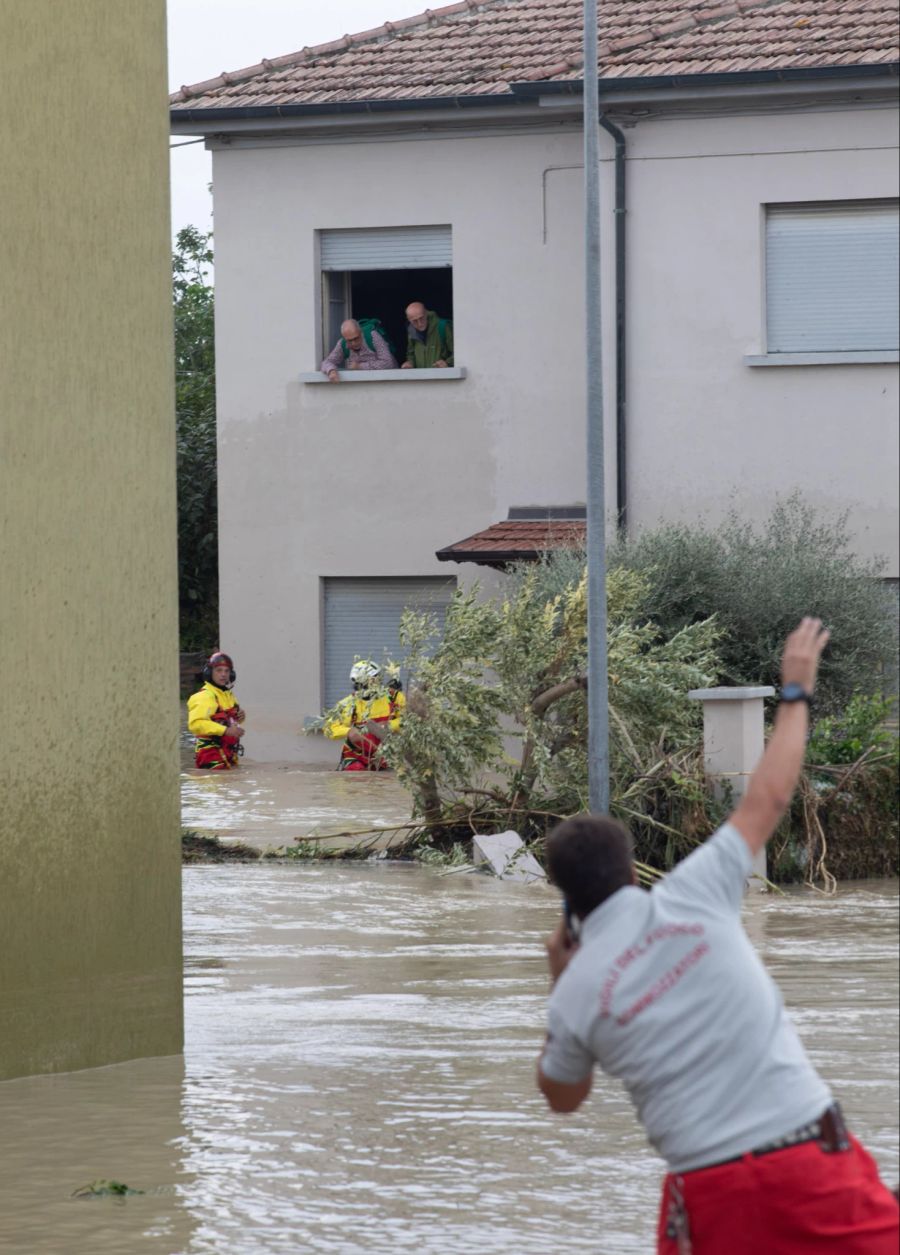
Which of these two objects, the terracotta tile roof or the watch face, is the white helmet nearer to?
the terracotta tile roof

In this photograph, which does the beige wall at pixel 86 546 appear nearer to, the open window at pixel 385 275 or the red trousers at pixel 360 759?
the red trousers at pixel 360 759

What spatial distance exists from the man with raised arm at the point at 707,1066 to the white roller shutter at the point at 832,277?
1758 centimetres

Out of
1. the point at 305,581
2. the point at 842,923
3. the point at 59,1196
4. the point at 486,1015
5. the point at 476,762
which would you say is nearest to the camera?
the point at 59,1196

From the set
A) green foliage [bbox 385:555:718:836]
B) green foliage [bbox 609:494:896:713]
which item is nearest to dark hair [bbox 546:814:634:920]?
green foliage [bbox 385:555:718:836]

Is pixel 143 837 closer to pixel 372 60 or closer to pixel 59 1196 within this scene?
pixel 59 1196

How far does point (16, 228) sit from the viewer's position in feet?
30.2

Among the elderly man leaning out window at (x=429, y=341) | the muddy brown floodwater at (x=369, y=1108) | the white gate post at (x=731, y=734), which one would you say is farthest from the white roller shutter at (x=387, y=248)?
the muddy brown floodwater at (x=369, y=1108)

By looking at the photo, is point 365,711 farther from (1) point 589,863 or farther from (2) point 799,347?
(1) point 589,863

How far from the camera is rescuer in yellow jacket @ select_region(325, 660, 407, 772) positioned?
69.2 feet

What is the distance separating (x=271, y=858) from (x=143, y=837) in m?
6.85

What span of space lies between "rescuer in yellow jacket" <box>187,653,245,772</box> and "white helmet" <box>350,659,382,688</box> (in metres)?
1.26

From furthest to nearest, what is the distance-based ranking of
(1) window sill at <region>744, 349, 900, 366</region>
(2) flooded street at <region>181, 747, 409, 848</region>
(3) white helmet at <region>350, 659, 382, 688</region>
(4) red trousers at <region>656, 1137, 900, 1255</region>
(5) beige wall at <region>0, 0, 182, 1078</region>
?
(3) white helmet at <region>350, 659, 382, 688</region>, (1) window sill at <region>744, 349, 900, 366</region>, (2) flooded street at <region>181, 747, 409, 848</region>, (5) beige wall at <region>0, 0, 182, 1078</region>, (4) red trousers at <region>656, 1137, 900, 1255</region>

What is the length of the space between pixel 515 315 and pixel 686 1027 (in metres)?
18.8

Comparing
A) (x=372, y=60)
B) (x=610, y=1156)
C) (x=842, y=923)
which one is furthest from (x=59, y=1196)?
(x=372, y=60)
